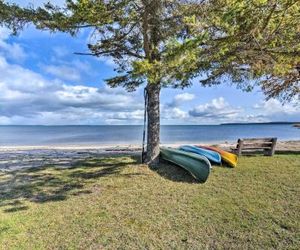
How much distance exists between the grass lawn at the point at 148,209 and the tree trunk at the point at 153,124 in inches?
20.2

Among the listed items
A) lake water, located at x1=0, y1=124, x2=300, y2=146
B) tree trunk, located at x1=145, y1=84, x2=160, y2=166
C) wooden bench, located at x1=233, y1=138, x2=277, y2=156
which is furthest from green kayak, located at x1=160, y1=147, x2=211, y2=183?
lake water, located at x1=0, y1=124, x2=300, y2=146

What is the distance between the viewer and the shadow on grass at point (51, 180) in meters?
8.16

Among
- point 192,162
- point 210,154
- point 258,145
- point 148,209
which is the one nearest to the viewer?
point 148,209

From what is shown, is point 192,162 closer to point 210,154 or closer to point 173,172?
point 173,172

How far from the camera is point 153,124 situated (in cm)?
1065

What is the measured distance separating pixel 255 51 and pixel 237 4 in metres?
2.15

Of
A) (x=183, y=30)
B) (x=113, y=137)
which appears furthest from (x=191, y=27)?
(x=113, y=137)

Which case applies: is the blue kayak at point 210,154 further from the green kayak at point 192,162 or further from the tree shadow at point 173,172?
the tree shadow at point 173,172

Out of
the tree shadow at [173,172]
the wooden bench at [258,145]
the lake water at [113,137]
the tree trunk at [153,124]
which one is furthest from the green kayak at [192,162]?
the lake water at [113,137]

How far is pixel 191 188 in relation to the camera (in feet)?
28.8

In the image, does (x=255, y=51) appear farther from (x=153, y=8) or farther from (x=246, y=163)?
(x=246, y=163)

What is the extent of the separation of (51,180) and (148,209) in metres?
3.57

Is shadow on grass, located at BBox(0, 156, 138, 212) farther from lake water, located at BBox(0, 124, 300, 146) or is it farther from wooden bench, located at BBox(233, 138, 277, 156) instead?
lake water, located at BBox(0, 124, 300, 146)

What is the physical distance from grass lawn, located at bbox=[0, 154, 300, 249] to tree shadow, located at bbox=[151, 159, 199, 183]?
3 centimetres
